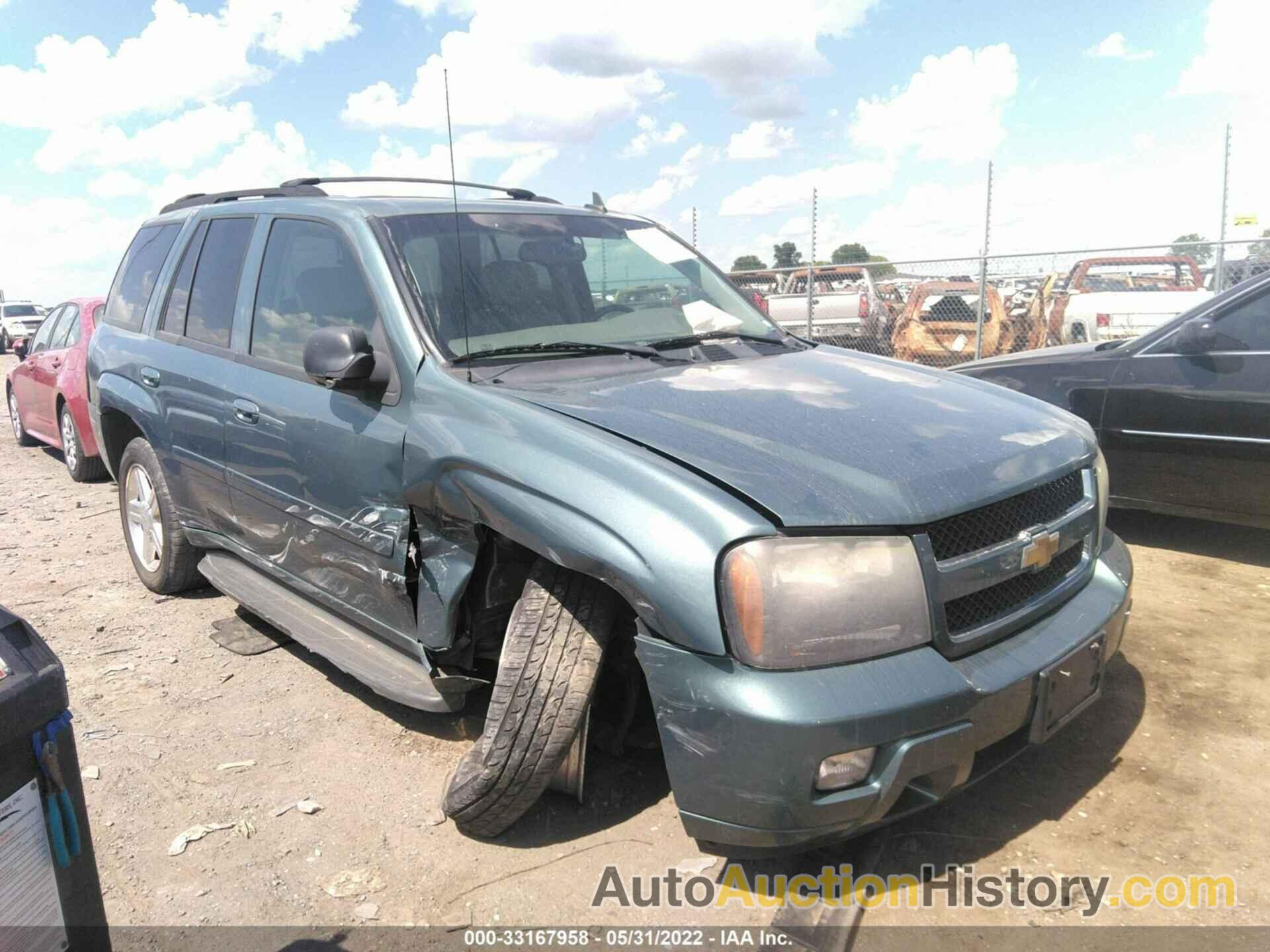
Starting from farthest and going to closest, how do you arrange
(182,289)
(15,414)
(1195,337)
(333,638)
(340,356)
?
(15,414)
(1195,337)
(182,289)
(333,638)
(340,356)

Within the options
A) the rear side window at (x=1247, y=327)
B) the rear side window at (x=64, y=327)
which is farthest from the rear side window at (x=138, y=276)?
the rear side window at (x=1247, y=327)

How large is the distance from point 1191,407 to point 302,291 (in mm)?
4320

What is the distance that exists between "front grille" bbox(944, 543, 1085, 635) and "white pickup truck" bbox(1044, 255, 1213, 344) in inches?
344

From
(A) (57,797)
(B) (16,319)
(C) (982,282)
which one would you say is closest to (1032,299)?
(C) (982,282)

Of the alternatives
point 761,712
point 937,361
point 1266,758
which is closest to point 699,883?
point 761,712

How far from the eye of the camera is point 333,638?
3.34 metres

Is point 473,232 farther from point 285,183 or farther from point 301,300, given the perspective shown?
point 285,183

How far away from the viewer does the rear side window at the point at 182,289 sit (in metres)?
4.31

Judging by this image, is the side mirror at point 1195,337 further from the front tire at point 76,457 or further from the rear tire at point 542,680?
the front tire at point 76,457

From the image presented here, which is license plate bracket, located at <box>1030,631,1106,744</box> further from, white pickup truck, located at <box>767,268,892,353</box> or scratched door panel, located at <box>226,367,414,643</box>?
A: white pickup truck, located at <box>767,268,892,353</box>

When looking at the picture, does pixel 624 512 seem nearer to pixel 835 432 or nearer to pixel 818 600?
pixel 818 600

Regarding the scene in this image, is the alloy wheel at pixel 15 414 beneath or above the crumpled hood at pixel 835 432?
beneath

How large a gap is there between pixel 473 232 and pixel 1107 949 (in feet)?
9.43

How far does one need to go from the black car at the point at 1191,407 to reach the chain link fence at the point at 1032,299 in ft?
15.7
